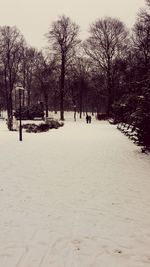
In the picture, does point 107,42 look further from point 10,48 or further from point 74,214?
point 74,214

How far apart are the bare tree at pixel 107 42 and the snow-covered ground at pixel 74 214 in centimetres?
4218

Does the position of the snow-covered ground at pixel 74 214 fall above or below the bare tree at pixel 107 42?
below

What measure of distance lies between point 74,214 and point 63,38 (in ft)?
160

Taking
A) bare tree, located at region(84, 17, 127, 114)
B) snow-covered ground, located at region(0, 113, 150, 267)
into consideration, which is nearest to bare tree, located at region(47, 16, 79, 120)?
bare tree, located at region(84, 17, 127, 114)

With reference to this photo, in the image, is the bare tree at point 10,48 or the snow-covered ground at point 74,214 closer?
the snow-covered ground at point 74,214

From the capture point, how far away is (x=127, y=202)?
8656 mm

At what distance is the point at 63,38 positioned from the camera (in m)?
53.8

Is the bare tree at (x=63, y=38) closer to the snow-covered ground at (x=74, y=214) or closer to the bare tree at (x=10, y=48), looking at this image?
the bare tree at (x=10, y=48)

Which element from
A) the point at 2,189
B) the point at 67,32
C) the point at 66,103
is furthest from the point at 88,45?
the point at 2,189

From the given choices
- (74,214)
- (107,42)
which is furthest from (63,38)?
(74,214)

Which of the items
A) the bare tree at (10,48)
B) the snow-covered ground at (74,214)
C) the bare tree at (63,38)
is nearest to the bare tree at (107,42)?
the bare tree at (63,38)

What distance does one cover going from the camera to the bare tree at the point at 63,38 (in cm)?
5384

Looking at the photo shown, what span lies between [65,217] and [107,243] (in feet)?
4.99

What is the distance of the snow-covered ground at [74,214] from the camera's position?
18.0ft
